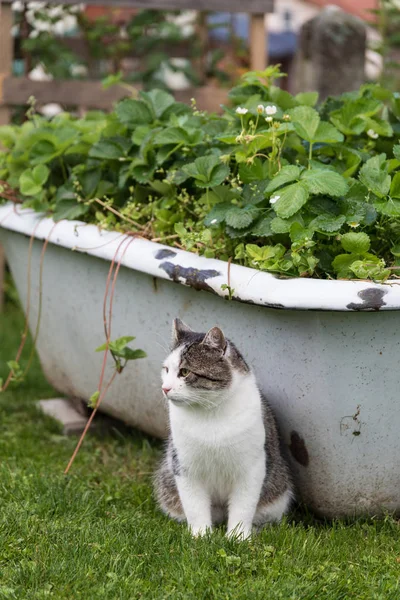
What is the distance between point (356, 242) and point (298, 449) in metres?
0.56

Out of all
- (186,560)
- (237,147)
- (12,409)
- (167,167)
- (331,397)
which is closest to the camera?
(186,560)

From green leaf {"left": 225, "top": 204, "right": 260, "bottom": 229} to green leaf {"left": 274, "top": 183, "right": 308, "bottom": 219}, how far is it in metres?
0.12

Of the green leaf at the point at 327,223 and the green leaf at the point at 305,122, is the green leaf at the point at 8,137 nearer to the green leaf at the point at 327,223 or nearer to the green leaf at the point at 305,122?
the green leaf at the point at 305,122

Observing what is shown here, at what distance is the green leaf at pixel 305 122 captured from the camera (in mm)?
2422

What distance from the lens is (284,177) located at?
2219mm

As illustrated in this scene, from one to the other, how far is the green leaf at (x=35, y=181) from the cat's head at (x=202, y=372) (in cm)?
102

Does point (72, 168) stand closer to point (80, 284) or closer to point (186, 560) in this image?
point (80, 284)

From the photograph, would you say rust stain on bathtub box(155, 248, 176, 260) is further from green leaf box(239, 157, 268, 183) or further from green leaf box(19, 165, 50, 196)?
green leaf box(19, 165, 50, 196)

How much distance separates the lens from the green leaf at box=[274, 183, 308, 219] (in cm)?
214

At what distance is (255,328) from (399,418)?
42cm

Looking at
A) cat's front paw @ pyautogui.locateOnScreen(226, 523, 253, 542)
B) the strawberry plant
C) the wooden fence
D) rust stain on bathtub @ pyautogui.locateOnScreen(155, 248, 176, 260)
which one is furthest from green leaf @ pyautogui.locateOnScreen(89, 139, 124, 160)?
the wooden fence

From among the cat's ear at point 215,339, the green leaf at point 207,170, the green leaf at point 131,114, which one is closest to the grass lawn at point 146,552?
the cat's ear at point 215,339

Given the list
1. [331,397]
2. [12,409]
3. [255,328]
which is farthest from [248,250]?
[12,409]

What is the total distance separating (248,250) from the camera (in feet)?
7.17
